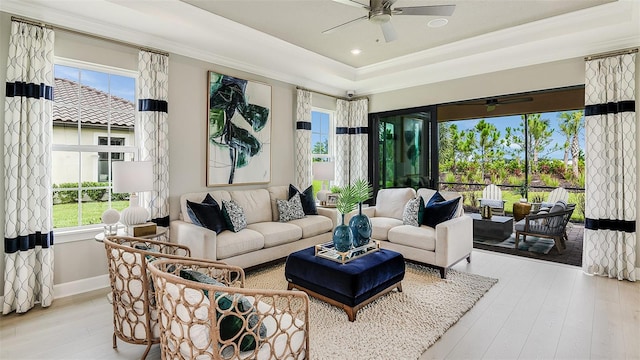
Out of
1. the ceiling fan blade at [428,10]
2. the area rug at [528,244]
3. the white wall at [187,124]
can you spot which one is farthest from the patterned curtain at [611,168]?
the white wall at [187,124]

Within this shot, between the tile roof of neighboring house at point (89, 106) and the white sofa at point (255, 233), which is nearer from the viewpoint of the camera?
the tile roof of neighboring house at point (89, 106)

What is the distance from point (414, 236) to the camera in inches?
156

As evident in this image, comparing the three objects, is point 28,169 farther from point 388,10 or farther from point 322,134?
point 322,134

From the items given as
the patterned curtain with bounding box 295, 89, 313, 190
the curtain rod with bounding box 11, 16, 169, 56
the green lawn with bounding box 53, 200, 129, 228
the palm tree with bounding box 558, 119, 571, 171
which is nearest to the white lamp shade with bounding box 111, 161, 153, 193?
the green lawn with bounding box 53, 200, 129, 228

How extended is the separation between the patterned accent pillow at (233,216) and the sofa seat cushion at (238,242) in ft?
0.24

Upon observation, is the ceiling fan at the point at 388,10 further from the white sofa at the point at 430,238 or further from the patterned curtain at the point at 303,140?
the patterned curtain at the point at 303,140

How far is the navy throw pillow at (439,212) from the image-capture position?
13.3 feet

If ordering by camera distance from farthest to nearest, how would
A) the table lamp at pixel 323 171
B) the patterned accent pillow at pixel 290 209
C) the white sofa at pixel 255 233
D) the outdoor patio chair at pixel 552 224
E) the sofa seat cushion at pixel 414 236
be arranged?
the table lamp at pixel 323 171 → the outdoor patio chair at pixel 552 224 → the patterned accent pillow at pixel 290 209 → the sofa seat cushion at pixel 414 236 → the white sofa at pixel 255 233

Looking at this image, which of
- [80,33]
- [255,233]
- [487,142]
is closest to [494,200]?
[487,142]

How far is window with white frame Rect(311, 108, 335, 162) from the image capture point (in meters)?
6.07

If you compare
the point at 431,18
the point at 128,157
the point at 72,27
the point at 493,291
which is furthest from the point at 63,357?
the point at 431,18

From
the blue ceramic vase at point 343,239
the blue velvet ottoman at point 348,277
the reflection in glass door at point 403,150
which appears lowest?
the blue velvet ottoman at point 348,277

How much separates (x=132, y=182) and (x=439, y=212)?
3.53 metres

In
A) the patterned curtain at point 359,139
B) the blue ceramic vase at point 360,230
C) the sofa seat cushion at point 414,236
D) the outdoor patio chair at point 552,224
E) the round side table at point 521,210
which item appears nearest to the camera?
the blue ceramic vase at point 360,230
